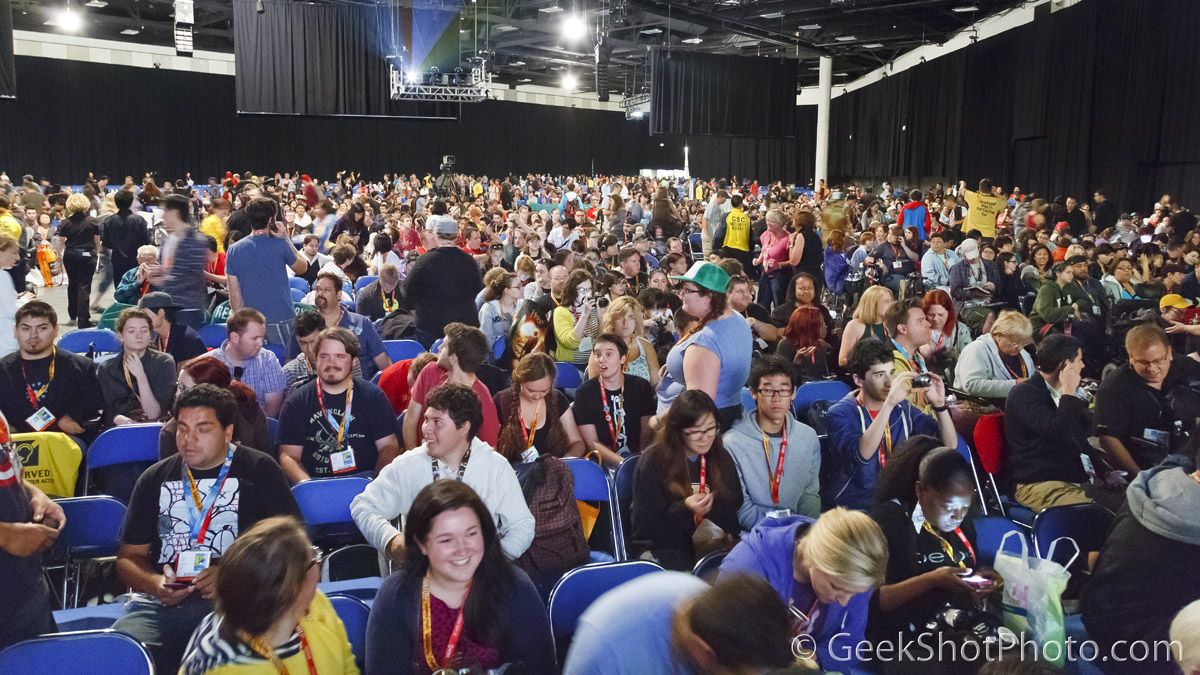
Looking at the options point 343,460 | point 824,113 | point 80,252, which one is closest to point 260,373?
point 343,460

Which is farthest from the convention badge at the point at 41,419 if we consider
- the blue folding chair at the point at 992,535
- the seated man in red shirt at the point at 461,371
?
the blue folding chair at the point at 992,535

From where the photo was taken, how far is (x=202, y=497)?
2.94m

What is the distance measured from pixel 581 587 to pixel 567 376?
2977 mm

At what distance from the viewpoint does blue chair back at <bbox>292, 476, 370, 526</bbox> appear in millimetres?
3346

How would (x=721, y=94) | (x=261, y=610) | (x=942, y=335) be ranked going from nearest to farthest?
(x=261, y=610) → (x=942, y=335) → (x=721, y=94)

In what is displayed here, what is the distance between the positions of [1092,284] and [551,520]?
6.49m

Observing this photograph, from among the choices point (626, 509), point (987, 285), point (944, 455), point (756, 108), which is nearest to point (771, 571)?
point (944, 455)

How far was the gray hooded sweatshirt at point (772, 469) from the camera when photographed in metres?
3.54

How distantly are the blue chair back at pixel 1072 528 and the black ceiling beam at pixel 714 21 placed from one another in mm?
12433

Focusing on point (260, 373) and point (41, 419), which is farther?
point (260, 373)

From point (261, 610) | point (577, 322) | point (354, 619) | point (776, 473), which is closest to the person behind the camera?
point (261, 610)

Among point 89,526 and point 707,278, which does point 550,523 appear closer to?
point 707,278

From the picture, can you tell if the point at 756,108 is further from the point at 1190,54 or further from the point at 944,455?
the point at 944,455

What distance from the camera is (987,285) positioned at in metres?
8.07
